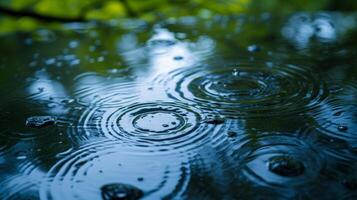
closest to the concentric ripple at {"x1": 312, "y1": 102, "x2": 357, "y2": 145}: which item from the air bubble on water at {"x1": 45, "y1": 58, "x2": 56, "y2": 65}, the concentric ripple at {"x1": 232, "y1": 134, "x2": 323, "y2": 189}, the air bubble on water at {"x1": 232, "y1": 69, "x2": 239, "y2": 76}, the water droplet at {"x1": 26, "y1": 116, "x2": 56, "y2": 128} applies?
the concentric ripple at {"x1": 232, "y1": 134, "x2": 323, "y2": 189}

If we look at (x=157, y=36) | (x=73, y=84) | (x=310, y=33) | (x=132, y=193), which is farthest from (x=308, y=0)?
(x=132, y=193)

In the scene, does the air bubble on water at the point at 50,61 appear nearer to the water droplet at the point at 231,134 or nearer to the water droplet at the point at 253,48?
the water droplet at the point at 253,48

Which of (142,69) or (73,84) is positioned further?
(142,69)

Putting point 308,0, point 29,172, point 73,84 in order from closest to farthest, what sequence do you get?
1. point 29,172
2. point 73,84
3. point 308,0

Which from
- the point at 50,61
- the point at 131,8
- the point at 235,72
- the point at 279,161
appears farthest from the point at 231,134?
the point at 131,8

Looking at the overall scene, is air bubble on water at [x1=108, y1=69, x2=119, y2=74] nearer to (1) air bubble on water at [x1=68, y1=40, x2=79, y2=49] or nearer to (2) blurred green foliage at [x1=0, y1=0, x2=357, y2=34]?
(1) air bubble on water at [x1=68, y1=40, x2=79, y2=49]

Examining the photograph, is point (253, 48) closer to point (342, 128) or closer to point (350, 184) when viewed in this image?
point (342, 128)

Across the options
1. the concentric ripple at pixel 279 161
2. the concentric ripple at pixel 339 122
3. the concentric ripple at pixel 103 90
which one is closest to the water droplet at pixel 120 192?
the concentric ripple at pixel 279 161

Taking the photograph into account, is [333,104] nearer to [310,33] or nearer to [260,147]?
[260,147]
